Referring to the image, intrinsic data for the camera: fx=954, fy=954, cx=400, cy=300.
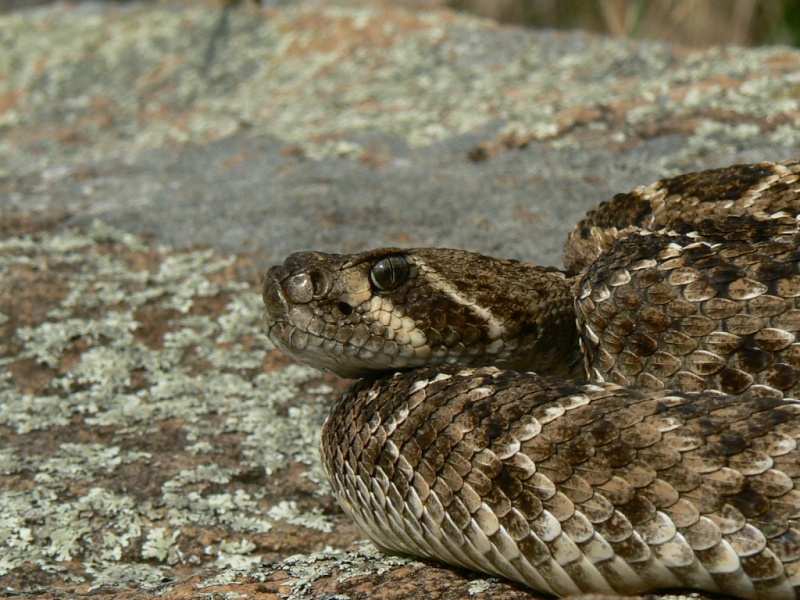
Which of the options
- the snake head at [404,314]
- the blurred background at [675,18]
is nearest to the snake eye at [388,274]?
the snake head at [404,314]

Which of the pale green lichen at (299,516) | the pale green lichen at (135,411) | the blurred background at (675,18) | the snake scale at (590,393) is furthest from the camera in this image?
the blurred background at (675,18)

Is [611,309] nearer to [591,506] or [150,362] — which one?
[591,506]

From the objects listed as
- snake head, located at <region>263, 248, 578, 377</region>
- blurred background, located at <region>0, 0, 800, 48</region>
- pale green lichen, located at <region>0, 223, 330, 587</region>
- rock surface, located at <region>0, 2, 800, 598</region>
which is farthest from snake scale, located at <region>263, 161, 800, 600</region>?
blurred background, located at <region>0, 0, 800, 48</region>

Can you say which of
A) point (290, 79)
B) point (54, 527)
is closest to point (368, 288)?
point (54, 527)

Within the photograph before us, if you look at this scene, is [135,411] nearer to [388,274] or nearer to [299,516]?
[299,516]

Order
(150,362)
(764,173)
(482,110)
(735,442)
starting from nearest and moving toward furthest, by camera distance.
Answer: (735,442) < (764,173) < (150,362) < (482,110)

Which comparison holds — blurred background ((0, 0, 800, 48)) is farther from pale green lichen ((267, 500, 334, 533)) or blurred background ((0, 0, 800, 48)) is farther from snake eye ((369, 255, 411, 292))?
pale green lichen ((267, 500, 334, 533))

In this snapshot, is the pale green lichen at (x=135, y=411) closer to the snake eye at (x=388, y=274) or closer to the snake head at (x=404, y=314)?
the snake head at (x=404, y=314)
